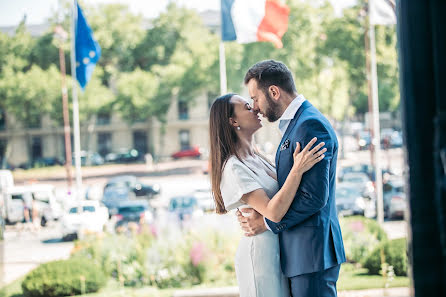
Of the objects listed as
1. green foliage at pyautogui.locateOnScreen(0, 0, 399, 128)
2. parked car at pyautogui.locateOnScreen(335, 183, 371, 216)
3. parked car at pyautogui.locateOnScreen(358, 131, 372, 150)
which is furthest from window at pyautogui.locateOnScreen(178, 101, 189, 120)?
parked car at pyautogui.locateOnScreen(335, 183, 371, 216)

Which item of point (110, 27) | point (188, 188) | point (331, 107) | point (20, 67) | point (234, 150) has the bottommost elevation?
point (188, 188)

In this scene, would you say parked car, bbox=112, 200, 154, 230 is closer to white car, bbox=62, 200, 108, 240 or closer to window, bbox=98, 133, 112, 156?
white car, bbox=62, 200, 108, 240

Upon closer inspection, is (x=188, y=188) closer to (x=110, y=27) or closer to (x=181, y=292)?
(x=110, y=27)

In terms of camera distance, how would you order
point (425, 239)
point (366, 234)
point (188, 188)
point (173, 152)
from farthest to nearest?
point (173, 152)
point (188, 188)
point (366, 234)
point (425, 239)

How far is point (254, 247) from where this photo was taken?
2576mm

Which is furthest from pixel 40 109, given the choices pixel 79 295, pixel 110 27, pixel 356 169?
pixel 79 295

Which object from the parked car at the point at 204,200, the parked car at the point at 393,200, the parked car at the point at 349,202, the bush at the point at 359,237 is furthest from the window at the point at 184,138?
the bush at the point at 359,237

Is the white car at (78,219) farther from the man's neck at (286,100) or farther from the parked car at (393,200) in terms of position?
the man's neck at (286,100)

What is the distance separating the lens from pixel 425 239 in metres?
1.11

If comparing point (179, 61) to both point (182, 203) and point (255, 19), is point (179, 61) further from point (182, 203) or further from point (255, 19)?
point (255, 19)

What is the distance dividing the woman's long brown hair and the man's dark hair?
8.7 inches

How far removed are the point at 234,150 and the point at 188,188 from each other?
1347 inches

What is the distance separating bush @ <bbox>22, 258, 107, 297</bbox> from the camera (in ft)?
27.1

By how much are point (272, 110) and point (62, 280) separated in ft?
22.1
